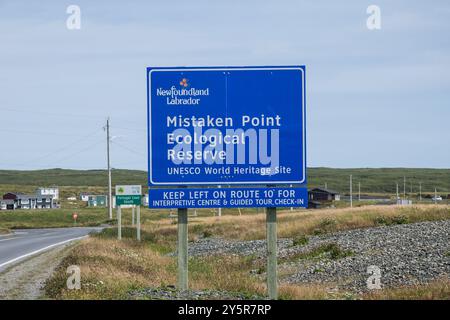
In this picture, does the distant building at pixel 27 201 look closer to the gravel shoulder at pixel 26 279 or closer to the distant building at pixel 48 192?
the distant building at pixel 48 192

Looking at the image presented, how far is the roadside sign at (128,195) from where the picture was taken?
105 ft

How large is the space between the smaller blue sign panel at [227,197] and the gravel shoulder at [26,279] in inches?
115

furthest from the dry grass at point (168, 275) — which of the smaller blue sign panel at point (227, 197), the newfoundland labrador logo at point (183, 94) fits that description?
the newfoundland labrador logo at point (183, 94)

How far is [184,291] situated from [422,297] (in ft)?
14.0

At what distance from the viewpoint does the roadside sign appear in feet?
105

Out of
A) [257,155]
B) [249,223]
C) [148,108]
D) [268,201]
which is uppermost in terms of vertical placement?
[148,108]

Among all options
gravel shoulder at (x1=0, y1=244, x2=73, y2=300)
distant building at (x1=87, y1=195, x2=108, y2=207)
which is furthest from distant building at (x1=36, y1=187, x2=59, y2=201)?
gravel shoulder at (x1=0, y1=244, x2=73, y2=300)

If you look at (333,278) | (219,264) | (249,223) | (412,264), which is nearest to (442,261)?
(412,264)

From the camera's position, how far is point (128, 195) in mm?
32250

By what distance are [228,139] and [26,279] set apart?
7.38 meters

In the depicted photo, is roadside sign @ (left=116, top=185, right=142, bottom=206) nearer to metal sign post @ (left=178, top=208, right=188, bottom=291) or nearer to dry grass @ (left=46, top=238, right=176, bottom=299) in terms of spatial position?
dry grass @ (left=46, top=238, right=176, bottom=299)

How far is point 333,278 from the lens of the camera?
2067 centimetres

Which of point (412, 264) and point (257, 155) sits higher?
point (257, 155)
